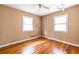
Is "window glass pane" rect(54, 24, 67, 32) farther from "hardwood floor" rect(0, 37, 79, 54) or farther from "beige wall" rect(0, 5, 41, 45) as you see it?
"beige wall" rect(0, 5, 41, 45)

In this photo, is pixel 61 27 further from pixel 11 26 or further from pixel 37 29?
pixel 11 26

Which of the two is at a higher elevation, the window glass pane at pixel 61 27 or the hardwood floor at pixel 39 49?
the window glass pane at pixel 61 27

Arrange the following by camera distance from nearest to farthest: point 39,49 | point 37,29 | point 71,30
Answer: point 39,49 → point 71,30 → point 37,29

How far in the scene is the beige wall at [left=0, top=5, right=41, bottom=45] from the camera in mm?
2495

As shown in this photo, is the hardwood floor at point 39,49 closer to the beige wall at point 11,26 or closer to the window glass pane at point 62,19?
the beige wall at point 11,26

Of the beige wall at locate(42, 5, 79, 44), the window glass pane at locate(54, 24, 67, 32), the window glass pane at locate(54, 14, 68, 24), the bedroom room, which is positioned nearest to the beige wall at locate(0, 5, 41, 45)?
the bedroom room

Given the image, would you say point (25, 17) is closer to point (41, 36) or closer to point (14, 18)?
point (14, 18)

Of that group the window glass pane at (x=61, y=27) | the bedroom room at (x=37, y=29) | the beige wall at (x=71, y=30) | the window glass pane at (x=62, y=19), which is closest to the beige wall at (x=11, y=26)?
the bedroom room at (x=37, y=29)

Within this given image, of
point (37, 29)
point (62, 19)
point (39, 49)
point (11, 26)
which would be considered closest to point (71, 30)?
point (62, 19)

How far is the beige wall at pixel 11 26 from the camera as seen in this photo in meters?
2.49

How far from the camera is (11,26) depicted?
8.89 ft

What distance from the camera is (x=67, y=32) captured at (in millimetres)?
2834

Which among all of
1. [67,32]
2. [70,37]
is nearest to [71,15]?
[67,32]
